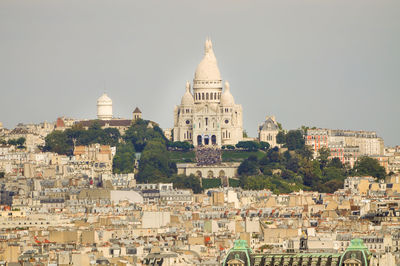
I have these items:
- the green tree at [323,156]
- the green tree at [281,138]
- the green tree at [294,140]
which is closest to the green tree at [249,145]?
the green tree at [294,140]

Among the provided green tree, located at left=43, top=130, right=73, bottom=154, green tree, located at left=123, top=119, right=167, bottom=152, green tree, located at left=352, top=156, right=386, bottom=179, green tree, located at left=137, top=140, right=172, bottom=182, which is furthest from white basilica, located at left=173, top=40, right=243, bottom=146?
green tree, located at left=352, top=156, right=386, bottom=179

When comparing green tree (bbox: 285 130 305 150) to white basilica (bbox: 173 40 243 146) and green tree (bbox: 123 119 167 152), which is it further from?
green tree (bbox: 123 119 167 152)

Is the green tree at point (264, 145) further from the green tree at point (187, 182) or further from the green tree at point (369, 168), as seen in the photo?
the green tree at point (187, 182)

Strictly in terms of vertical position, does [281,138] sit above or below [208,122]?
below

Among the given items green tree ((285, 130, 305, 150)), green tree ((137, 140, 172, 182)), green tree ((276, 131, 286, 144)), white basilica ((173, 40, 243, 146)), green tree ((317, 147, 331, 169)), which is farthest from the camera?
white basilica ((173, 40, 243, 146))

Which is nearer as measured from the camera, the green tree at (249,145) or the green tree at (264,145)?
the green tree at (249,145)

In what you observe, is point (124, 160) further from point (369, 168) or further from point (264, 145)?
point (369, 168)

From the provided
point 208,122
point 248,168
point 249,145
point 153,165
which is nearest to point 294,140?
point 249,145

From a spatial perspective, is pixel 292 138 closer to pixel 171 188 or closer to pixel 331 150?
pixel 331 150

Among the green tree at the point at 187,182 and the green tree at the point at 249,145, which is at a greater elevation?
the green tree at the point at 249,145

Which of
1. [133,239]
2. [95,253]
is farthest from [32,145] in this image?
[95,253]

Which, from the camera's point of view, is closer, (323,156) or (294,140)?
(323,156)

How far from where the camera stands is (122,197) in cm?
14862

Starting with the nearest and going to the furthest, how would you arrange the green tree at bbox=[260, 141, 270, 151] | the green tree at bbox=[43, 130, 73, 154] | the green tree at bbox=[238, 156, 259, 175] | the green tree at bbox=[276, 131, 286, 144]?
the green tree at bbox=[238, 156, 259, 175] < the green tree at bbox=[260, 141, 270, 151] < the green tree at bbox=[43, 130, 73, 154] < the green tree at bbox=[276, 131, 286, 144]
